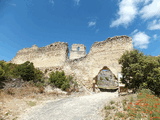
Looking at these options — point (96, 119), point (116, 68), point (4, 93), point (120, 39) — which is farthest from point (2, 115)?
point (120, 39)

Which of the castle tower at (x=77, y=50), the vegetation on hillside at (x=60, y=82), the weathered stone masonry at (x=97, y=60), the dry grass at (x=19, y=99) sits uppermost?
the castle tower at (x=77, y=50)

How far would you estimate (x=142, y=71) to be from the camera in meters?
7.27

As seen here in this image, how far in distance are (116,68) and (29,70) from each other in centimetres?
788

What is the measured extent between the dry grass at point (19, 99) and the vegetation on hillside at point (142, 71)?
18.0ft

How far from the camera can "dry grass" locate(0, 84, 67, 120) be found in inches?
203

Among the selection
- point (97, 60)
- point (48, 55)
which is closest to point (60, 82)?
point (97, 60)

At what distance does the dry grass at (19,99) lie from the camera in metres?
5.16

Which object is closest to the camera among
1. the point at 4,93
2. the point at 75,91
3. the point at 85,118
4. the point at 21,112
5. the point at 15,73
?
the point at 85,118

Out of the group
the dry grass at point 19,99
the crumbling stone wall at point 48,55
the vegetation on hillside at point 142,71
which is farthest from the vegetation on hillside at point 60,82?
the crumbling stone wall at point 48,55

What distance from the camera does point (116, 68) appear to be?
36.8 ft

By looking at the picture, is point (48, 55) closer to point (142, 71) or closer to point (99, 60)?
point (99, 60)

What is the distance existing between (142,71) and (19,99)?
25.4 feet

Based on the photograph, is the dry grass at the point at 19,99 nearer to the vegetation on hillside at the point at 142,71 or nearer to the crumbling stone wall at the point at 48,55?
the vegetation on hillside at the point at 142,71

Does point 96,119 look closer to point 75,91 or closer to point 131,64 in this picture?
point 131,64
